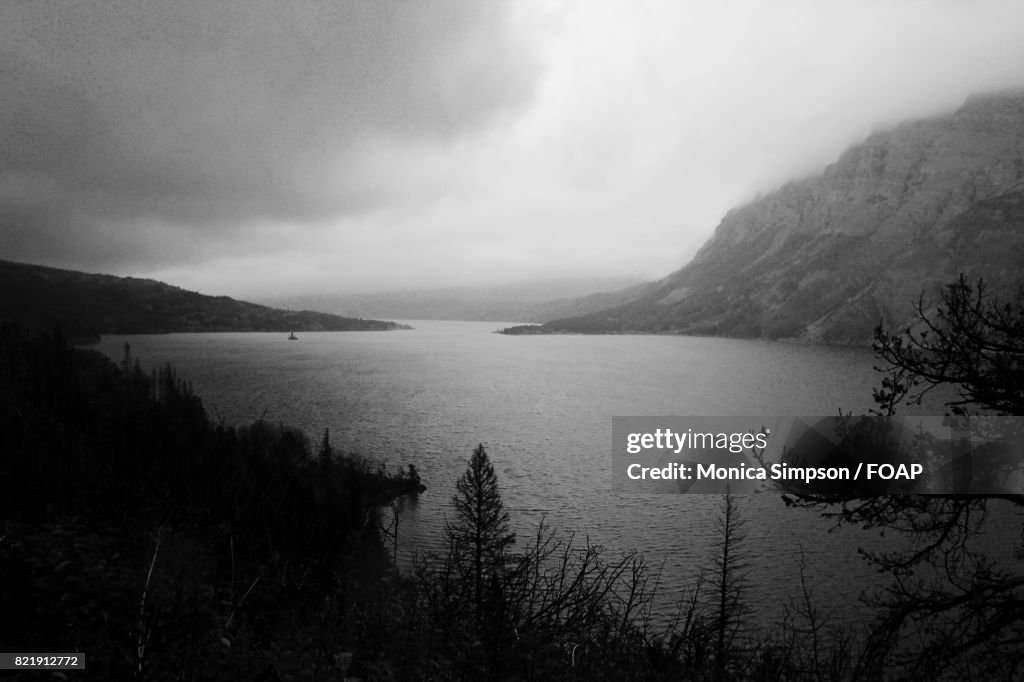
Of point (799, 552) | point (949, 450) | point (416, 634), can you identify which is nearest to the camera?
point (416, 634)

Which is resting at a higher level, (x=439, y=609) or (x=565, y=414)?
(x=439, y=609)

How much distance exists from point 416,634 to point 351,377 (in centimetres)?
12021

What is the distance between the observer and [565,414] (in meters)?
80.6

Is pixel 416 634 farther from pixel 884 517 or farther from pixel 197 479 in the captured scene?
pixel 197 479

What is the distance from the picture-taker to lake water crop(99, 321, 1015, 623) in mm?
34156

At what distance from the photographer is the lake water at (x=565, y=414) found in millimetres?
34156

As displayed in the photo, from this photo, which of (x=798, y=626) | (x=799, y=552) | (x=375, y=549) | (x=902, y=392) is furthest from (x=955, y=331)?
(x=375, y=549)

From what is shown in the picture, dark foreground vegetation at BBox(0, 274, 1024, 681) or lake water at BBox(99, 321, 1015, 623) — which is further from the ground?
dark foreground vegetation at BBox(0, 274, 1024, 681)

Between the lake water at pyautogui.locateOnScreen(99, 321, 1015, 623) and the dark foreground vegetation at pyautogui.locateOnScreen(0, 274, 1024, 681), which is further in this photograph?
the lake water at pyautogui.locateOnScreen(99, 321, 1015, 623)

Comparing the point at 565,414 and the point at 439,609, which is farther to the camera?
the point at 565,414

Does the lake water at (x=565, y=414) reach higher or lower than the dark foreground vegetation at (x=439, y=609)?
lower

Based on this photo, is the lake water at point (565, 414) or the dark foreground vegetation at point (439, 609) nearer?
the dark foreground vegetation at point (439, 609)

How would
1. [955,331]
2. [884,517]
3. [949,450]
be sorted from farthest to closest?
[949,450]
[884,517]
[955,331]

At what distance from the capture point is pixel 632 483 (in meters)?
46.9
